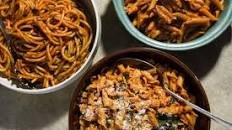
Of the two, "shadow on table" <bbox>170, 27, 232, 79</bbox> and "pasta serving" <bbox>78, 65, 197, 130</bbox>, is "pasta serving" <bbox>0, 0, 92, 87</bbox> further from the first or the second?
"shadow on table" <bbox>170, 27, 232, 79</bbox>

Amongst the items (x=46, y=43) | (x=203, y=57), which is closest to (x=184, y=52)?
(x=203, y=57)

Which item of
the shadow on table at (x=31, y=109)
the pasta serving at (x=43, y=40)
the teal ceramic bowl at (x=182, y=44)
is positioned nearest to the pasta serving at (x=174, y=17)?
the teal ceramic bowl at (x=182, y=44)

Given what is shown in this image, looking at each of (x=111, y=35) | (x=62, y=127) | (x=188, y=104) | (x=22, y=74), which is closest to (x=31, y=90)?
(x=22, y=74)

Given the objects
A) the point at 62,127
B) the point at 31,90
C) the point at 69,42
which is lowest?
the point at 62,127

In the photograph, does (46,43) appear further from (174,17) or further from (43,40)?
(174,17)

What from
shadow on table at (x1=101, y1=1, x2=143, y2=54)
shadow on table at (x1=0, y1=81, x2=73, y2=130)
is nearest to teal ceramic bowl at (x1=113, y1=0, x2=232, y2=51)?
shadow on table at (x1=101, y1=1, x2=143, y2=54)

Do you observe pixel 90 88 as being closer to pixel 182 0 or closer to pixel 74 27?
pixel 74 27
